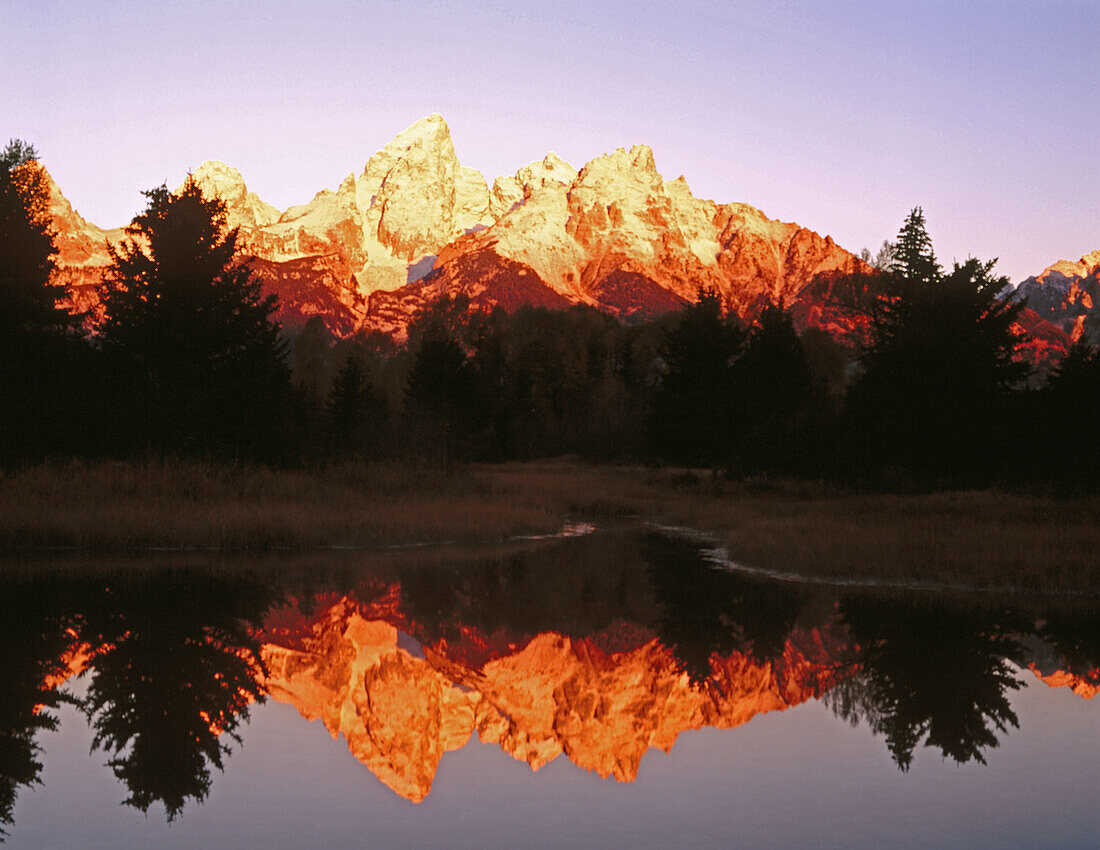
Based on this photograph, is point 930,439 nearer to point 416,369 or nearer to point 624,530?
point 624,530

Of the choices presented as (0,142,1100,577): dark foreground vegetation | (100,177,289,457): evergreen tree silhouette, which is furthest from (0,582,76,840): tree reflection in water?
(100,177,289,457): evergreen tree silhouette

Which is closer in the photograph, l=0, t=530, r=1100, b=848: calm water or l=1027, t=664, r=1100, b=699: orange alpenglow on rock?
l=0, t=530, r=1100, b=848: calm water

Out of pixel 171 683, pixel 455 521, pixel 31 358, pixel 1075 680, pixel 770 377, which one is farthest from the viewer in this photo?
pixel 770 377

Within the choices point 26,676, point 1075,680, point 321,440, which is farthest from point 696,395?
point 26,676

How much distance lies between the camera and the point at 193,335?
3816 centimetres

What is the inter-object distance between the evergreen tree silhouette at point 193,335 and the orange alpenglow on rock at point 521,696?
24.8 meters

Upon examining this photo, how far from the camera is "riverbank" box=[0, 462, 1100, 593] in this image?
22.1m

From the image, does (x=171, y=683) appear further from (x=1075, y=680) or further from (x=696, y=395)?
(x=696, y=395)

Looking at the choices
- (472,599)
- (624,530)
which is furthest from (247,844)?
(624,530)

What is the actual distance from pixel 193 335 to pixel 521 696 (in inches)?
1197

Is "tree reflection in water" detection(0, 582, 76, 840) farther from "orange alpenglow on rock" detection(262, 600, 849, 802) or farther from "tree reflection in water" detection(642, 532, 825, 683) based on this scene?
"tree reflection in water" detection(642, 532, 825, 683)

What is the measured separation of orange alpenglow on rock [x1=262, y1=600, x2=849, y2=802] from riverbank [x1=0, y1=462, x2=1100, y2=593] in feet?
28.5

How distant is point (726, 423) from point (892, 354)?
23.7 m

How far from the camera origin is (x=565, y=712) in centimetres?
1102
